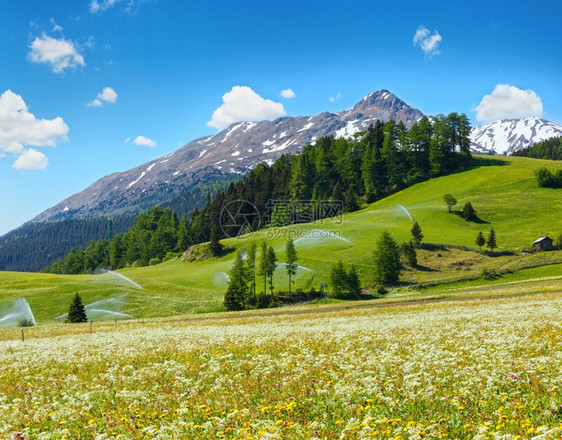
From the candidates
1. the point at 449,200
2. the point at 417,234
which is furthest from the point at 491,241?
the point at 449,200

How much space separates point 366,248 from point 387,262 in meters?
15.2

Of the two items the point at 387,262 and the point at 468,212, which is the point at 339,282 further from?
the point at 468,212

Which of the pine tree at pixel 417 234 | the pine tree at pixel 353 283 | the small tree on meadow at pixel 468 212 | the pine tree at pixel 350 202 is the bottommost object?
the pine tree at pixel 353 283

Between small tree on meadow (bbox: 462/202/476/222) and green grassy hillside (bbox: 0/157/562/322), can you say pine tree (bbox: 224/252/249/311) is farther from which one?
small tree on meadow (bbox: 462/202/476/222)

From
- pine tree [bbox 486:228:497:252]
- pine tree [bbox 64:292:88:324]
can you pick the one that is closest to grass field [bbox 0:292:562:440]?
pine tree [bbox 64:292:88:324]

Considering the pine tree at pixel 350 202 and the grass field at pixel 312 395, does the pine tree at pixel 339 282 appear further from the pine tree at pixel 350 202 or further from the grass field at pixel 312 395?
the pine tree at pixel 350 202

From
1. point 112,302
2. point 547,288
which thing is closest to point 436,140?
point 547,288

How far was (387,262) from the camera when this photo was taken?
254 ft

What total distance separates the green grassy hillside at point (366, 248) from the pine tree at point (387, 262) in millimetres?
2540

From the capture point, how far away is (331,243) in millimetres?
99375

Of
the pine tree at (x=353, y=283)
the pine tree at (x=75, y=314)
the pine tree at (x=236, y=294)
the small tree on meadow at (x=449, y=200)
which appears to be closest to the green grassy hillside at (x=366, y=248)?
the pine tree at (x=236, y=294)

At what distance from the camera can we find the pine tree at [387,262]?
76.7 metres

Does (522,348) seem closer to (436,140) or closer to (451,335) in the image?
(451,335)

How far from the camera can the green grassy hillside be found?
247 feet
